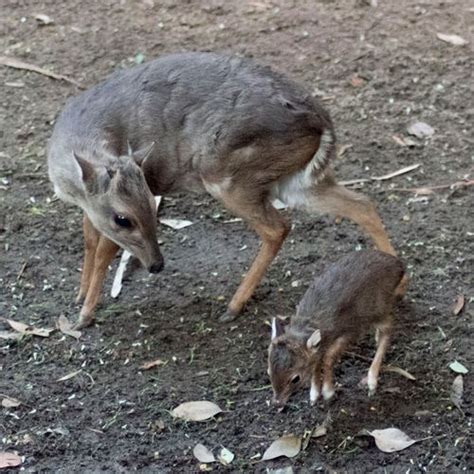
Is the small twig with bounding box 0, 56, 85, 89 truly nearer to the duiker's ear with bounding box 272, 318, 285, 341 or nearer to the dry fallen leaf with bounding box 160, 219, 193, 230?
the dry fallen leaf with bounding box 160, 219, 193, 230

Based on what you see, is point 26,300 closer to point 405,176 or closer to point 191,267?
point 191,267

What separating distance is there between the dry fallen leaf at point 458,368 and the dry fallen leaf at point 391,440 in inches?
19.3

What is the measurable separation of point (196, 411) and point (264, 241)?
0.98m

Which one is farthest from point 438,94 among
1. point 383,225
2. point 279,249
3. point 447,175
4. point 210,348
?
point 210,348

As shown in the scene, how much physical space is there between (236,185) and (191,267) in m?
0.68

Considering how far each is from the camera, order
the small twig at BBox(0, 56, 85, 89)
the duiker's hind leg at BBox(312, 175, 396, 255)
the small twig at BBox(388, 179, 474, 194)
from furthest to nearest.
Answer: the small twig at BBox(0, 56, 85, 89) → the small twig at BBox(388, 179, 474, 194) → the duiker's hind leg at BBox(312, 175, 396, 255)

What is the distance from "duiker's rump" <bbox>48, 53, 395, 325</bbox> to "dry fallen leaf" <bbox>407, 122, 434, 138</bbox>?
56.1 inches

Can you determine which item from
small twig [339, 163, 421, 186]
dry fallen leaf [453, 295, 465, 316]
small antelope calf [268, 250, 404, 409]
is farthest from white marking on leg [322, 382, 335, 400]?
small twig [339, 163, 421, 186]

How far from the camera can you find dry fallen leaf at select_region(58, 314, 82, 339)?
4.82 meters

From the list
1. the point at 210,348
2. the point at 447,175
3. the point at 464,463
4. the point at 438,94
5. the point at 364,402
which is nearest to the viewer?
the point at 464,463

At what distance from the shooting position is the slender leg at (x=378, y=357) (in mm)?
4398

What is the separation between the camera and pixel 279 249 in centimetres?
501

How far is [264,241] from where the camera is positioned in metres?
4.94

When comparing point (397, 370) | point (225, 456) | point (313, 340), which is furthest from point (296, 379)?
point (397, 370)
